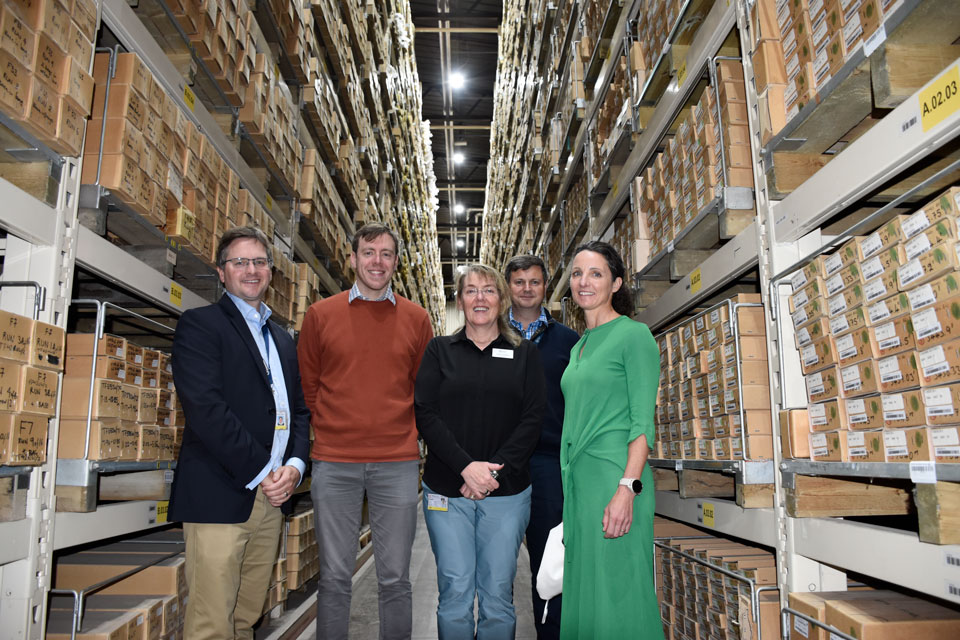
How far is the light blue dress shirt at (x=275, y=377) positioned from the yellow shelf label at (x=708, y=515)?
5.98 ft

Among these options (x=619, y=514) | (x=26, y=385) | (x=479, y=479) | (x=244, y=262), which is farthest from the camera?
(x=244, y=262)

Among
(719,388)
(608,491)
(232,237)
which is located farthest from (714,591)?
(232,237)

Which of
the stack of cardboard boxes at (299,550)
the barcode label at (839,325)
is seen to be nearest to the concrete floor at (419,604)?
the stack of cardboard boxes at (299,550)

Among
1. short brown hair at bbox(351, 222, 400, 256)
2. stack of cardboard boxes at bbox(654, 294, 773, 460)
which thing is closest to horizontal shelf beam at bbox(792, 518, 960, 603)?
stack of cardboard boxes at bbox(654, 294, 773, 460)

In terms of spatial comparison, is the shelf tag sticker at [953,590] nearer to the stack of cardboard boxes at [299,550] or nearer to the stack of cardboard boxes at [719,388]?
the stack of cardboard boxes at [719,388]

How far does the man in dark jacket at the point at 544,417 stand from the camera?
302 centimetres

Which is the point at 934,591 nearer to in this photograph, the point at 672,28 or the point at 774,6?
the point at 774,6

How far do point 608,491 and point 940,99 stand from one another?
150 centimetres

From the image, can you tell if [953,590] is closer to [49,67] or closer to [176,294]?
[49,67]

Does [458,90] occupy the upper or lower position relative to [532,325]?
upper

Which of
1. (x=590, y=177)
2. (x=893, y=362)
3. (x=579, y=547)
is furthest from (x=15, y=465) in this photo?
(x=590, y=177)

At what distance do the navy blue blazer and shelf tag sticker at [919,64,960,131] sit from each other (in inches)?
90.1

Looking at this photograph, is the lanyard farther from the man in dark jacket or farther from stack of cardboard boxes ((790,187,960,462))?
stack of cardboard boxes ((790,187,960,462))

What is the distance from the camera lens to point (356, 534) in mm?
2844
